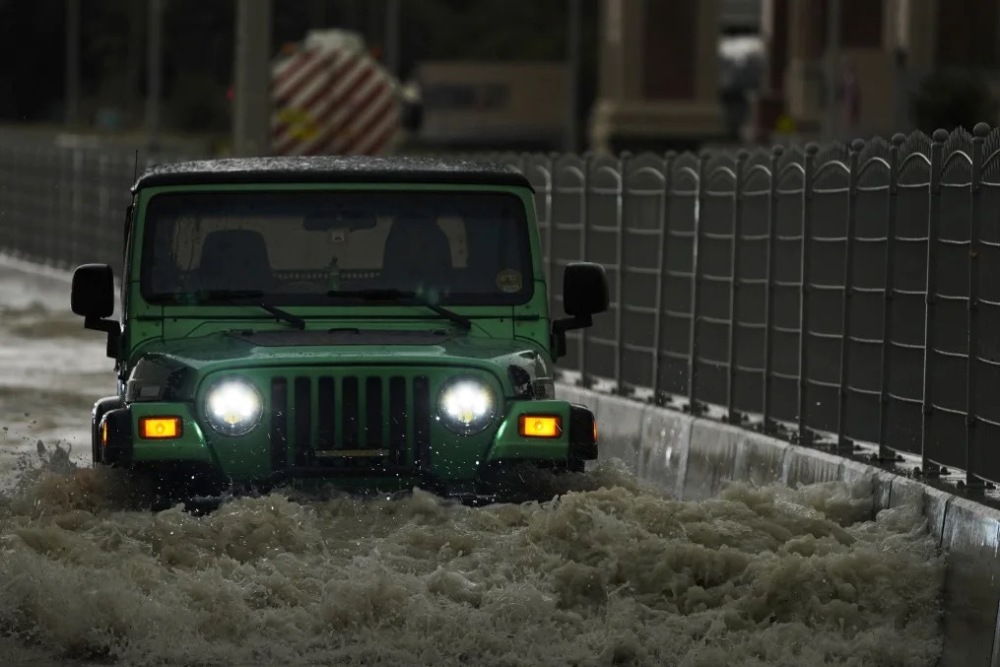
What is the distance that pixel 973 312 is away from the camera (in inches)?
445

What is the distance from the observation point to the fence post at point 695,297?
1591 cm

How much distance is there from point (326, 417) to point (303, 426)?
0.31 ft

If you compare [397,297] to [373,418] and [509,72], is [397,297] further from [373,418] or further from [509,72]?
[509,72]

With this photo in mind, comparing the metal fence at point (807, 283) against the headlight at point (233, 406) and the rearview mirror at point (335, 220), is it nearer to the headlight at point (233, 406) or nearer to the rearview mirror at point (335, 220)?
the rearview mirror at point (335, 220)

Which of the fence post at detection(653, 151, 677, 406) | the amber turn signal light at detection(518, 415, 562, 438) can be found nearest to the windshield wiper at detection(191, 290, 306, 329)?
the amber turn signal light at detection(518, 415, 562, 438)

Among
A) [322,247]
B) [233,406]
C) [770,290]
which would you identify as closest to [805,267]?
[770,290]

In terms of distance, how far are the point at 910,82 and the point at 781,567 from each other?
208 feet

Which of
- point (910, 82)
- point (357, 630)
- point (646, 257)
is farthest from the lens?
point (910, 82)

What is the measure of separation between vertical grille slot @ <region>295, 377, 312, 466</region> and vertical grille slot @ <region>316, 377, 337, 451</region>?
0.04 metres

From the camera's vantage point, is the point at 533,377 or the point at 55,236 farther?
the point at 55,236

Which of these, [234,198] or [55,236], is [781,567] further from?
[55,236]

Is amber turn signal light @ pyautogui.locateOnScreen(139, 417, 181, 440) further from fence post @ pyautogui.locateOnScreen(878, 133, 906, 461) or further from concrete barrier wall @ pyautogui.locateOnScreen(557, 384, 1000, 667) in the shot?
fence post @ pyautogui.locateOnScreen(878, 133, 906, 461)

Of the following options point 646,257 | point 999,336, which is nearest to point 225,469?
point 999,336

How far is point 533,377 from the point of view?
11.0 m
